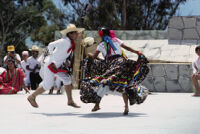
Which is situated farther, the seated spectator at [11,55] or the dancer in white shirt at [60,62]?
the seated spectator at [11,55]

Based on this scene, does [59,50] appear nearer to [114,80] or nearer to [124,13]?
[114,80]

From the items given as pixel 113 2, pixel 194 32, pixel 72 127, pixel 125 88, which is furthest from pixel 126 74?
pixel 113 2

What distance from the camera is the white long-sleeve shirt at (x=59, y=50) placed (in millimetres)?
7248

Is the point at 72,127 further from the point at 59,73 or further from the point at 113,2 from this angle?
the point at 113,2

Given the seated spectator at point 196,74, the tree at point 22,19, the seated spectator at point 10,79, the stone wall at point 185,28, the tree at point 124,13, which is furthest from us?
the tree at point 22,19

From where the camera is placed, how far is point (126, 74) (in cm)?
668

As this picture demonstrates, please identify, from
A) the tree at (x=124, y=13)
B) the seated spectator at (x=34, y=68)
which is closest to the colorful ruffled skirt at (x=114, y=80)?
the seated spectator at (x=34, y=68)

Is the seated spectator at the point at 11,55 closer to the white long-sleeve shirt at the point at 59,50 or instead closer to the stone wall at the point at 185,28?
the white long-sleeve shirt at the point at 59,50

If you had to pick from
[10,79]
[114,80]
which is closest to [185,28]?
[10,79]

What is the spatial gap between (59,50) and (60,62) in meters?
0.24

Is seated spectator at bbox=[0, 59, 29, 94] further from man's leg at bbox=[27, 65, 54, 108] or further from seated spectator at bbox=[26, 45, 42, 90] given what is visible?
man's leg at bbox=[27, 65, 54, 108]

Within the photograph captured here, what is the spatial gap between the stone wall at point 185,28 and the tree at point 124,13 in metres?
11.6

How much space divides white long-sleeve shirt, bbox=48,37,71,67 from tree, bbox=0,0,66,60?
92.5 feet

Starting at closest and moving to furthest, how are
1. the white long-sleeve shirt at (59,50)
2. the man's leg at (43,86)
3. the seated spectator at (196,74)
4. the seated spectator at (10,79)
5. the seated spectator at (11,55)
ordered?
the white long-sleeve shirt at (59,50) < the man's leg at (43,86) < the seated spectator at (196,74) < the seated spectator at (10,79) < the seated spectator at (11,55)
